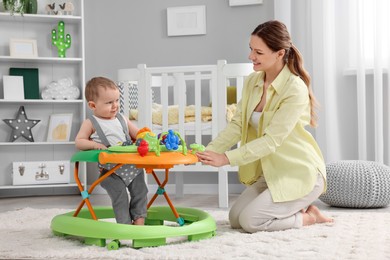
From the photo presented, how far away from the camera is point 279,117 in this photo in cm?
220

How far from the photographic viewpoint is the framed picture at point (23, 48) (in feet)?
13.3

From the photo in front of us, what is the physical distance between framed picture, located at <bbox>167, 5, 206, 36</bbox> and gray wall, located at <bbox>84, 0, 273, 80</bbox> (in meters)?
0.04

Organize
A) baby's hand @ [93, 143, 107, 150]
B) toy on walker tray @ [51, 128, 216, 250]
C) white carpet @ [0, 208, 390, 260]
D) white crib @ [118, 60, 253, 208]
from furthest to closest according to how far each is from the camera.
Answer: white crib @ [118, 60, 253, 208] < baby's hand @ [93, 143, 107, 150] < toy on walker tray @ [51, 128, 216, 250] < white carpet @ [0, 208, 390, 260]

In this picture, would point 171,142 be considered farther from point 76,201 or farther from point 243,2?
point 243,2

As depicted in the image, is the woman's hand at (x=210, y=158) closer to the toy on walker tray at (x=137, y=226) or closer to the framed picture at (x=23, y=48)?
the toy on walker tray at (x=137, y=226)

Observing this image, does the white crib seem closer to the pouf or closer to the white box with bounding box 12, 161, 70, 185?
the pouf

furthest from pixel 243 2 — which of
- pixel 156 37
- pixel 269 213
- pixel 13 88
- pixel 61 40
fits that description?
pixel 269 213

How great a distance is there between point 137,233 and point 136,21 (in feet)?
8.40

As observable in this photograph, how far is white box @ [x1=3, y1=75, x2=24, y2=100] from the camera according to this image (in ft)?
13.2

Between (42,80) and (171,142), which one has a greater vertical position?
(42,80)

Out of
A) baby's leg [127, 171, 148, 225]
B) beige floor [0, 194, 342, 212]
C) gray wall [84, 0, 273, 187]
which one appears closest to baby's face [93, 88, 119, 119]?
baby's leg [127, 171, 148, 225]

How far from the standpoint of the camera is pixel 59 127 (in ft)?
13.5

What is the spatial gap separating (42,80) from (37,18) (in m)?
0.42

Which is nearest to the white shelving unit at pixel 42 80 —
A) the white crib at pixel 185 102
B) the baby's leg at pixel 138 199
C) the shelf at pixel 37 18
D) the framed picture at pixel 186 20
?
the shelf at pixel 37 18
